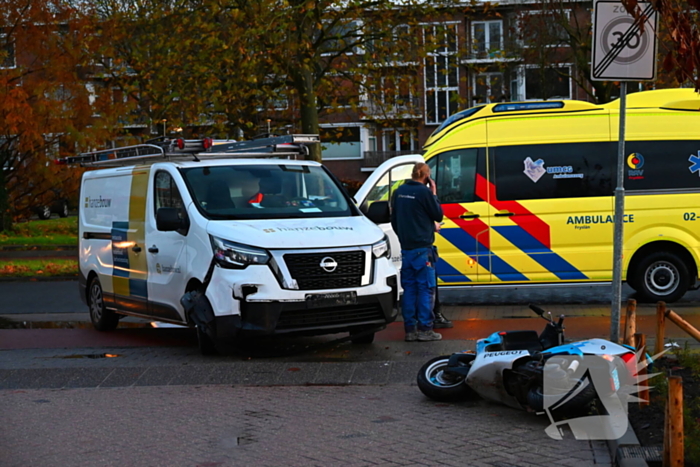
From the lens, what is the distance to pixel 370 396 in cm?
719

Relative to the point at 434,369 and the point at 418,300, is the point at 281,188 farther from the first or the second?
the point at 434,369

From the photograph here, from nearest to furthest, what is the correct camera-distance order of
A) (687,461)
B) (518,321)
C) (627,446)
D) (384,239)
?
1. (687,461)
2. (627,446)
3. (384,239)
4. (518,321)

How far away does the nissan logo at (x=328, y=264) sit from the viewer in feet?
28.5

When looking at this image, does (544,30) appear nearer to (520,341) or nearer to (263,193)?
(263,193)

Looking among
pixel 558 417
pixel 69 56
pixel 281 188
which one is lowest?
pixel 558 417

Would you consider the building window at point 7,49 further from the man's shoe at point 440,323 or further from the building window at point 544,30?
the man's shoe at point 440,323

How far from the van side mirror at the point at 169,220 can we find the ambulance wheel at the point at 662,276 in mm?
5970

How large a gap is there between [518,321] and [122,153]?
500 centimetres

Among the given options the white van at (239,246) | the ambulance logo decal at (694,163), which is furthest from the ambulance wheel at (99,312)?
the ambulance logo decal at (694,163)

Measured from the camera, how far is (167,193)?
9.88 metres

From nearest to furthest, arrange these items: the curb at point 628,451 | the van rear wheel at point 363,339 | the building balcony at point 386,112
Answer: the curb at point 628,451 < the van rear wheel at point 363,339 < the building balcony at point 386,112

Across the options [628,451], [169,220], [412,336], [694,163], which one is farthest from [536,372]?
[694,163]

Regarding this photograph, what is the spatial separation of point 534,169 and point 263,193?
13.5 feet

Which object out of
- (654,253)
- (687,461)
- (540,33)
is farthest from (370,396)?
(540,33)
